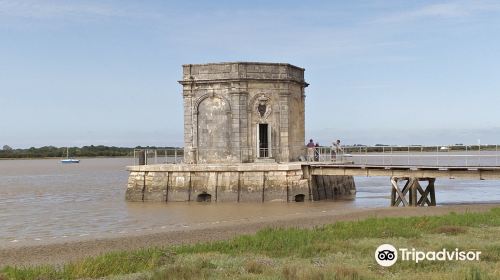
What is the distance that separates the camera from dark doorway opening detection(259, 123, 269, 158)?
3506cm

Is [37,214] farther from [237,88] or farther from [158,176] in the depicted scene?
[237,88]

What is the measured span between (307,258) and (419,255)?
2.37m

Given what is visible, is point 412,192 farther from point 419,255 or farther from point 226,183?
point 419,255

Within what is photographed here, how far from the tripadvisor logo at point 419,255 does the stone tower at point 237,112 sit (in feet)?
69.1

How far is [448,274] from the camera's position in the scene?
1111 cm

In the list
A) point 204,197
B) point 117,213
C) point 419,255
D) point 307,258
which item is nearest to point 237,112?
point 204,197

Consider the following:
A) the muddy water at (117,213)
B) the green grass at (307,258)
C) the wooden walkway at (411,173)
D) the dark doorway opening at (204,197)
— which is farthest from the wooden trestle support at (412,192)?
the green grass at (307,258)

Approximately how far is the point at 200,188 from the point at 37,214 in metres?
8.21

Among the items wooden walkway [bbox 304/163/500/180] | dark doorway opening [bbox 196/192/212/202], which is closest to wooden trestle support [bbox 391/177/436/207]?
wooden walkway [bbox 304/163/500/180]

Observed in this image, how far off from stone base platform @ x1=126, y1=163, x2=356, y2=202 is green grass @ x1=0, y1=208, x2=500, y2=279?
13907 millimetres

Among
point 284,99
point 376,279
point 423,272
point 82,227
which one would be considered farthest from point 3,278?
point 284,99

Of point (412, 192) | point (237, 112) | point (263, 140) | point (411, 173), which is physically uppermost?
point (237, 112)

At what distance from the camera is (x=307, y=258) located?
13648 millimetres

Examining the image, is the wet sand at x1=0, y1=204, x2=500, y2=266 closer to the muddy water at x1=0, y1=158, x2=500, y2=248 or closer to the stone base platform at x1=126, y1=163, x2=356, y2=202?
the muddy water at x1=0, y1=158, x2=500, y2=248
